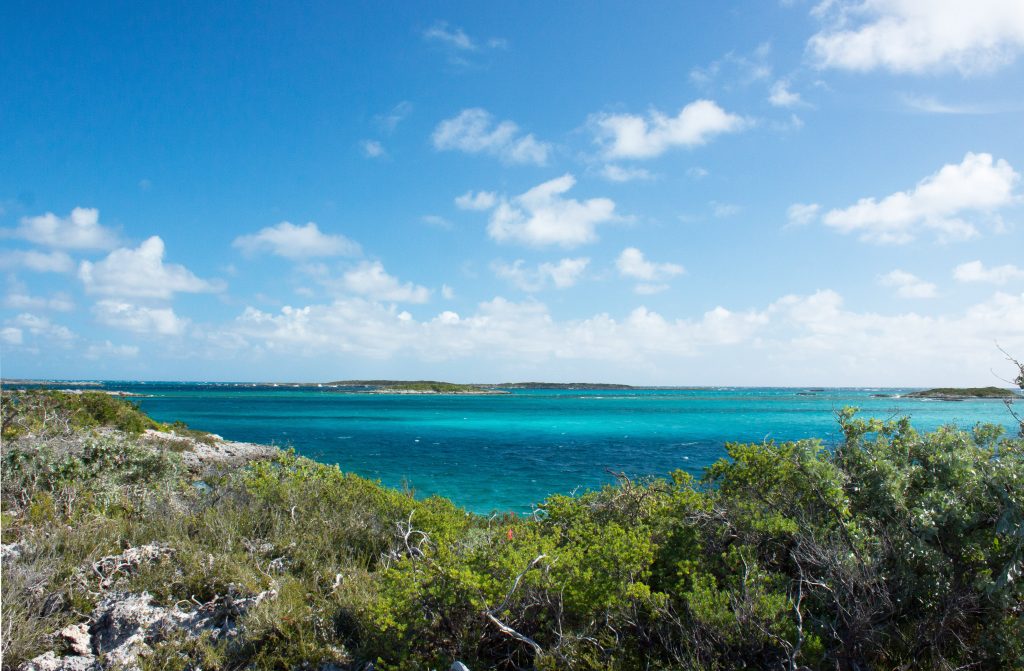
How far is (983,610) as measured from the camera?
14.6 ft

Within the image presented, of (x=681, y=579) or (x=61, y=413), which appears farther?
(x=61, y=413)

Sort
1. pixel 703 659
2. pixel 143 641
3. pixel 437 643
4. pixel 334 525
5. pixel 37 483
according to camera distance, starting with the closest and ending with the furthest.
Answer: pixel 703 659 → pixel 437 643 → pixel 143 641 → pixel 334 525 → pixel 37 483

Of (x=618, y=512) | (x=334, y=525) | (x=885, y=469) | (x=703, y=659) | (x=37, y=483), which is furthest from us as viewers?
(x=37, y=483)

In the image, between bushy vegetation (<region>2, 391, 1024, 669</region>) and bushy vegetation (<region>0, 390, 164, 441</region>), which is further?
bushy vegetation (<region>0, 390, 164, 441</region>)

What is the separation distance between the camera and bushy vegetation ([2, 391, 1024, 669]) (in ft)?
14.3

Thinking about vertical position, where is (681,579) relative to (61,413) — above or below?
below

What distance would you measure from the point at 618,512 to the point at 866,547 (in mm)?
2691

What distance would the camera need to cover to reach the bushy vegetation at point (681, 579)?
434cm

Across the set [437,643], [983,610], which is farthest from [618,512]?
[983,610]

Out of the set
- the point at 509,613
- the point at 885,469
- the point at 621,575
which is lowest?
the point at 509,613

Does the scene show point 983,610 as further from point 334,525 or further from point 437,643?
point 334,525

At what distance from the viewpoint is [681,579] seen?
16.8ft

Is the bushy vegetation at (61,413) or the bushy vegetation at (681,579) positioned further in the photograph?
the bushy vegetation at (61,413)

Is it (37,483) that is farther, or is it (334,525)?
(37,483)
